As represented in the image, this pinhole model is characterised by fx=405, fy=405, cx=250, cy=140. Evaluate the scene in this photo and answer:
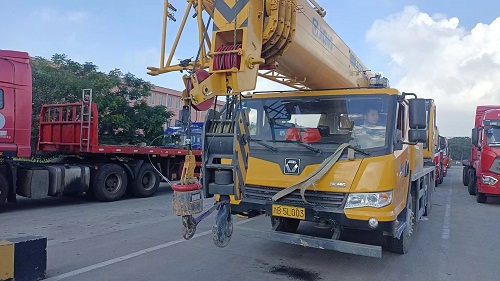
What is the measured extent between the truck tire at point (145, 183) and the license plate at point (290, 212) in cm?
→ 760

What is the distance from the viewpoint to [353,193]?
4.62 metres

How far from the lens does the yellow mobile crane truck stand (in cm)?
458

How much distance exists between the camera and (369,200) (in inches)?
181

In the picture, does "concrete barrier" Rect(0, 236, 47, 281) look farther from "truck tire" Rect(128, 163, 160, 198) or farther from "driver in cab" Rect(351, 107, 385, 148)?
"truck tire" Rect(128, 163, 160, 198)

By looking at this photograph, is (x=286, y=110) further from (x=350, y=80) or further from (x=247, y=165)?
(x=350, y=80)

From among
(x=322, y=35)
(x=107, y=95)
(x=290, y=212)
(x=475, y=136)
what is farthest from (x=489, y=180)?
(x=107, y=95)

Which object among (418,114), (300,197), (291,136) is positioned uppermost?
(418,114)

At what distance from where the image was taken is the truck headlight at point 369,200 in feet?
15.0

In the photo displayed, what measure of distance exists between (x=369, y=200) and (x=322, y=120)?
134 cm

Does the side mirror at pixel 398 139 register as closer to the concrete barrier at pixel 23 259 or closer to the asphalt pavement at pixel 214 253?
the asphalt pavement at pixel 214 253

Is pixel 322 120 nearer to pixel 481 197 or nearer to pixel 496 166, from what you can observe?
pixel 496 166

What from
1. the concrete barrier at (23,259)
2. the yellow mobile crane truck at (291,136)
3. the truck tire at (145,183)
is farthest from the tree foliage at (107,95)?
the yellow mobile crane truck at (291,136)

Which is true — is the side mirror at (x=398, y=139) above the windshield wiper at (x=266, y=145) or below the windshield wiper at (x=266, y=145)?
above

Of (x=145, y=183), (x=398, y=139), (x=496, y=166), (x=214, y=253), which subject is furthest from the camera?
(x=145, y=183)
